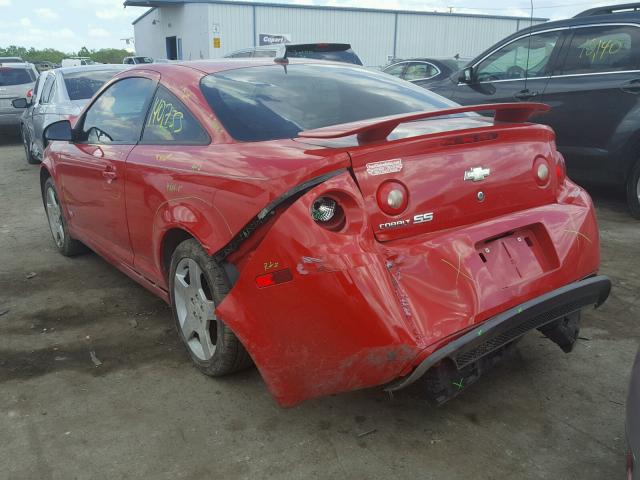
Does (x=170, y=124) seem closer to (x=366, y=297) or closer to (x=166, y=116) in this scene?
(x=166, y=116)

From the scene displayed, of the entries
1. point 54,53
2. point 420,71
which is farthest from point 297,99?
point 54,53

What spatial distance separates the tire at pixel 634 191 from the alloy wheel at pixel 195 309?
14.8ft

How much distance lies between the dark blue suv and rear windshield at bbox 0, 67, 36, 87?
1086cm

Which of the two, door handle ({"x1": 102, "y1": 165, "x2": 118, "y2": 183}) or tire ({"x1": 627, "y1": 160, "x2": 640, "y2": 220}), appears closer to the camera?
door handle ({"x1": 102, "y1": 165, "x2": 118, "y2": 183})

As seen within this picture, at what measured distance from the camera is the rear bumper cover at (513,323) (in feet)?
7.07

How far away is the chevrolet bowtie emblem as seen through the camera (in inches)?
97.3

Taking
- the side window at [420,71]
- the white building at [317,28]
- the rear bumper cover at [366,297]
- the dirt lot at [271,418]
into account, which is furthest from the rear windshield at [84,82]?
the white building at [317,28]

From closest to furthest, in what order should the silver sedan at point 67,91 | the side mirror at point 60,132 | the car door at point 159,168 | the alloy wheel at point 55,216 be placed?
the car door at point 159,168 < the side mirror at point 60,132 < the alloy wheel at point 55,216 < the silver sedan at point 67,91

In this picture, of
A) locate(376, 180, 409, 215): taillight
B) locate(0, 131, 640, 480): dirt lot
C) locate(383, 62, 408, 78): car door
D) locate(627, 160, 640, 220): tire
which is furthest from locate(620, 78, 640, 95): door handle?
locate(383, 62, 408, 78): car door

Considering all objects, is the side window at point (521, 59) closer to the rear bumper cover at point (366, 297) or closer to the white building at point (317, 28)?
the rear bumper cover at point (366, 297)

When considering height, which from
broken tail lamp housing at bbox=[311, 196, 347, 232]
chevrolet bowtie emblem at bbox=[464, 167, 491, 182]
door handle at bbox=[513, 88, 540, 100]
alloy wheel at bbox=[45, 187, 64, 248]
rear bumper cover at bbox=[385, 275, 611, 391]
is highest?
door handle at bbox=[513, 88, 540, 100]

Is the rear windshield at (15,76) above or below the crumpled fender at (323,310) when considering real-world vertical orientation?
above

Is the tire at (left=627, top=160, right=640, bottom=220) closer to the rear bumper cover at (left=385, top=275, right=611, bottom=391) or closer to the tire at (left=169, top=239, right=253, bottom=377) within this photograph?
the rear bumper cover at (left=385, top=275, right=611, bottom=391)

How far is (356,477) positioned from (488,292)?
2.83 feet
